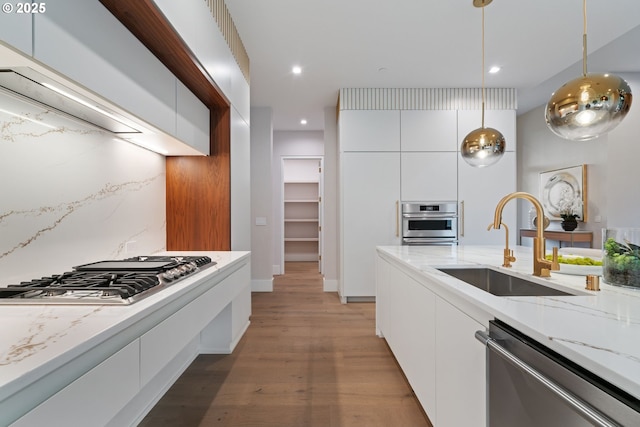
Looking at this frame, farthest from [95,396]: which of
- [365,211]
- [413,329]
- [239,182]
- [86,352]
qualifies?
[365,211]

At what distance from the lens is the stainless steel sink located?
145 centimetres

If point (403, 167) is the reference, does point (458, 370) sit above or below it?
below

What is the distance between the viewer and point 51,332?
77 cm

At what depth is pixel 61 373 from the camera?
67cm

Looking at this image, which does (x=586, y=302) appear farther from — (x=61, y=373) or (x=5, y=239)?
(x=5, y=239)

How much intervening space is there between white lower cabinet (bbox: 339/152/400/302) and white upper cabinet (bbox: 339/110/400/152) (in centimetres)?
11

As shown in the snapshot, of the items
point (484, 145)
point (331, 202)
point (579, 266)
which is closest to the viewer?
point (579, 266)

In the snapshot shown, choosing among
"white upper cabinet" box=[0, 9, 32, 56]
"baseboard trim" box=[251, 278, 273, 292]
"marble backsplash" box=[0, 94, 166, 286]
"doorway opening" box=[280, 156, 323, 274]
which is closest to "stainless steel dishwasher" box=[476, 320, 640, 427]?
"white upper cabinet" box=[0, 9, 32, 56]

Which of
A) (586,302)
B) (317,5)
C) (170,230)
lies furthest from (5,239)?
(317,5)

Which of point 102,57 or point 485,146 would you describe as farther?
point 485,146

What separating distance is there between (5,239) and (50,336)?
0.72 metres

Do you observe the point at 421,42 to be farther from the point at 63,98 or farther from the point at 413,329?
the point at 63,98

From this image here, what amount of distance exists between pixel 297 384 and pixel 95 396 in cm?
161

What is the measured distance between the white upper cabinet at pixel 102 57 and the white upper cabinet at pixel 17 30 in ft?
0.08
